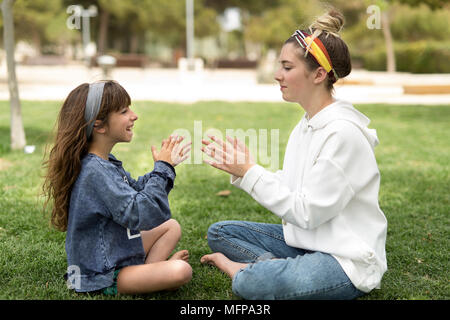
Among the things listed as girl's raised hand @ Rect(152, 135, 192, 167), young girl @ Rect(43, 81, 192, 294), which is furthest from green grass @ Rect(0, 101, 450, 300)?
girl's raised hand @ Rect(152, 135, 192, 167)

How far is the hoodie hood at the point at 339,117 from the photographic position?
245 centimetres

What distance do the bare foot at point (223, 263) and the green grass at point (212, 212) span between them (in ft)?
0.15

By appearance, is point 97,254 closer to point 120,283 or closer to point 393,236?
point 120,283

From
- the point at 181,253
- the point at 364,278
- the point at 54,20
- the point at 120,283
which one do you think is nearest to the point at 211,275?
the point at 181,253

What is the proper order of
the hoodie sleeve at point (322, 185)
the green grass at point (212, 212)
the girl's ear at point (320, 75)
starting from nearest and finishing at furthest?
the hoodie sleeve at point (322, 185) → the girl's ear at point (320, 75) → the green grass at point (212, 212)

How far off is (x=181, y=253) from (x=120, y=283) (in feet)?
1.74

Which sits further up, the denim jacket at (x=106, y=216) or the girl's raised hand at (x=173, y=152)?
the girl's raised hand at (x=173, y=152)

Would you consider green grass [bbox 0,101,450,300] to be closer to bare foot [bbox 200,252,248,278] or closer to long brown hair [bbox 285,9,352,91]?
bare foot [bbox 200,252,248,278]

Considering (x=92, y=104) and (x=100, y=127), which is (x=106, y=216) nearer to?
(x=100, y=127)

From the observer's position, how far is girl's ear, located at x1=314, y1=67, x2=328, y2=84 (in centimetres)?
244

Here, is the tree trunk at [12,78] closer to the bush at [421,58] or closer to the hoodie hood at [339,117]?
the hoodie hood at [339,117]

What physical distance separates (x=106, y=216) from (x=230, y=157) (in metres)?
0.65

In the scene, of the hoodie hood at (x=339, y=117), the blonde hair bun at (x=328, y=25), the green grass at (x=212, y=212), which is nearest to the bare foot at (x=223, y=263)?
the green grass at (x=212, y=212)

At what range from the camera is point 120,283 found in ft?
8.55
